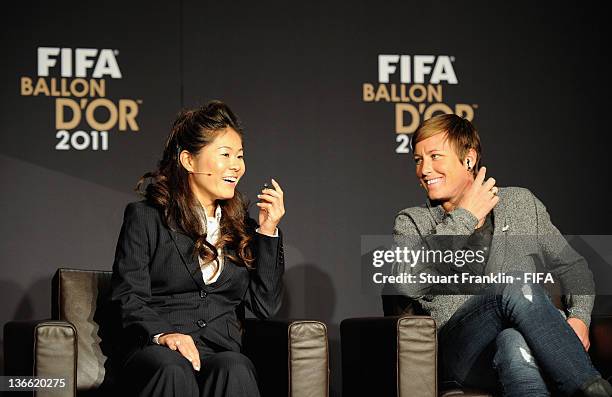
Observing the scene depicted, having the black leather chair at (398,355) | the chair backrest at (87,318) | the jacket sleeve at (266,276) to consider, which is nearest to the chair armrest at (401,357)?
the black leather chair at (398,355)

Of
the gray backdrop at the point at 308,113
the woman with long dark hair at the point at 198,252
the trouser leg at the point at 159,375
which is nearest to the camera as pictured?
the trouser leg at the point at 159,375

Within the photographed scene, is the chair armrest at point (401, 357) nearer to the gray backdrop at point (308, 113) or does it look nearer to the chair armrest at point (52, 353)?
the chair armrest at point (52, 353)

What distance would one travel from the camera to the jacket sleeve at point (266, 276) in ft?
10.3

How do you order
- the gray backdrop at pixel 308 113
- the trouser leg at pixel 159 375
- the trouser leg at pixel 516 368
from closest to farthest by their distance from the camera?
1. the trouser leg at pixel 159 375
2. the trouser leg at pixel 516 368
3. the gray backdrop at pixel 308 113

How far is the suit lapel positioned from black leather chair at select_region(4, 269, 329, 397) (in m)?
0.26

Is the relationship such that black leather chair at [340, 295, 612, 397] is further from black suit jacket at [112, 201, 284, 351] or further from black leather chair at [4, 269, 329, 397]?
black suit jacket at [112, 201, 284, 351]

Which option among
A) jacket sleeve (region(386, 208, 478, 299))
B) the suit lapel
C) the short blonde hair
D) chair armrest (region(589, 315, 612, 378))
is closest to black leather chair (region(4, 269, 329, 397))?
the suit lapel

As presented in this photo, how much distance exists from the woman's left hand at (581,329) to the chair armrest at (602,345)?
2.6 inches

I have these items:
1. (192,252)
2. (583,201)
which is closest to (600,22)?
(583,201)

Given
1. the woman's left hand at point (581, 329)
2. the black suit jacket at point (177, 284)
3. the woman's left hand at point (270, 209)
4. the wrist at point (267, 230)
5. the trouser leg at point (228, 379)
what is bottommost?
the trouser leg at point (228, 379)

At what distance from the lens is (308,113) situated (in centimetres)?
456

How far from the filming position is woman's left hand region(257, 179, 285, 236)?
10.2 ft

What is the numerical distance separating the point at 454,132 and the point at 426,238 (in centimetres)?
40

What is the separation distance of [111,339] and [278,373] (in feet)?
2.17
